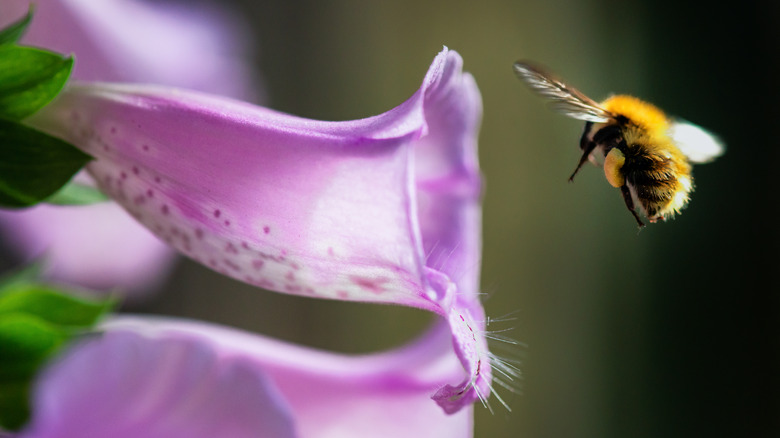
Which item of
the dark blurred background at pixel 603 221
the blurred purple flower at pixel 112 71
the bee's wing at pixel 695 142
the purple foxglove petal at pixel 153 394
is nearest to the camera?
the purple foxglove petal at pixel 153 394

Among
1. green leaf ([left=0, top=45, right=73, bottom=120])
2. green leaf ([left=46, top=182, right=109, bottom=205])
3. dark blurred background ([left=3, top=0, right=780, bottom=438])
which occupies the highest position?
green leaf ([left=0, top=45, right=73, bottom=120])

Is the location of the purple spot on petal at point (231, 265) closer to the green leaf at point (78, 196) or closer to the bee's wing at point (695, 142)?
the green leaf at point (78, 196)

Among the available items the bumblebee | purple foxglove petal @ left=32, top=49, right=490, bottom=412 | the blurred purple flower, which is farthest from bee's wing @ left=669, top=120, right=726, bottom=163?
the blurred purple flower

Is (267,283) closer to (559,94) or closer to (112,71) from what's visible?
(559,94)

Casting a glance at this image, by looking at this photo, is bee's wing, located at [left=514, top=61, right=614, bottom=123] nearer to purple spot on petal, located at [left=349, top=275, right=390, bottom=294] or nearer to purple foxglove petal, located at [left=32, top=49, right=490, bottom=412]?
purple foxglove petal, located at [left=32, top=49, right=490, bottom=412]

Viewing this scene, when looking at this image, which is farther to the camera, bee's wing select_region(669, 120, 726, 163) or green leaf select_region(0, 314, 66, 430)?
bee's wing select_region(669, 120, 726, 163)

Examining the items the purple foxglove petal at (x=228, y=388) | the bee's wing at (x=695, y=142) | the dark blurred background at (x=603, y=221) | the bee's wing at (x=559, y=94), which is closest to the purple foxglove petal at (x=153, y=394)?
the purple foxglove petal at (x=228, y=388)
